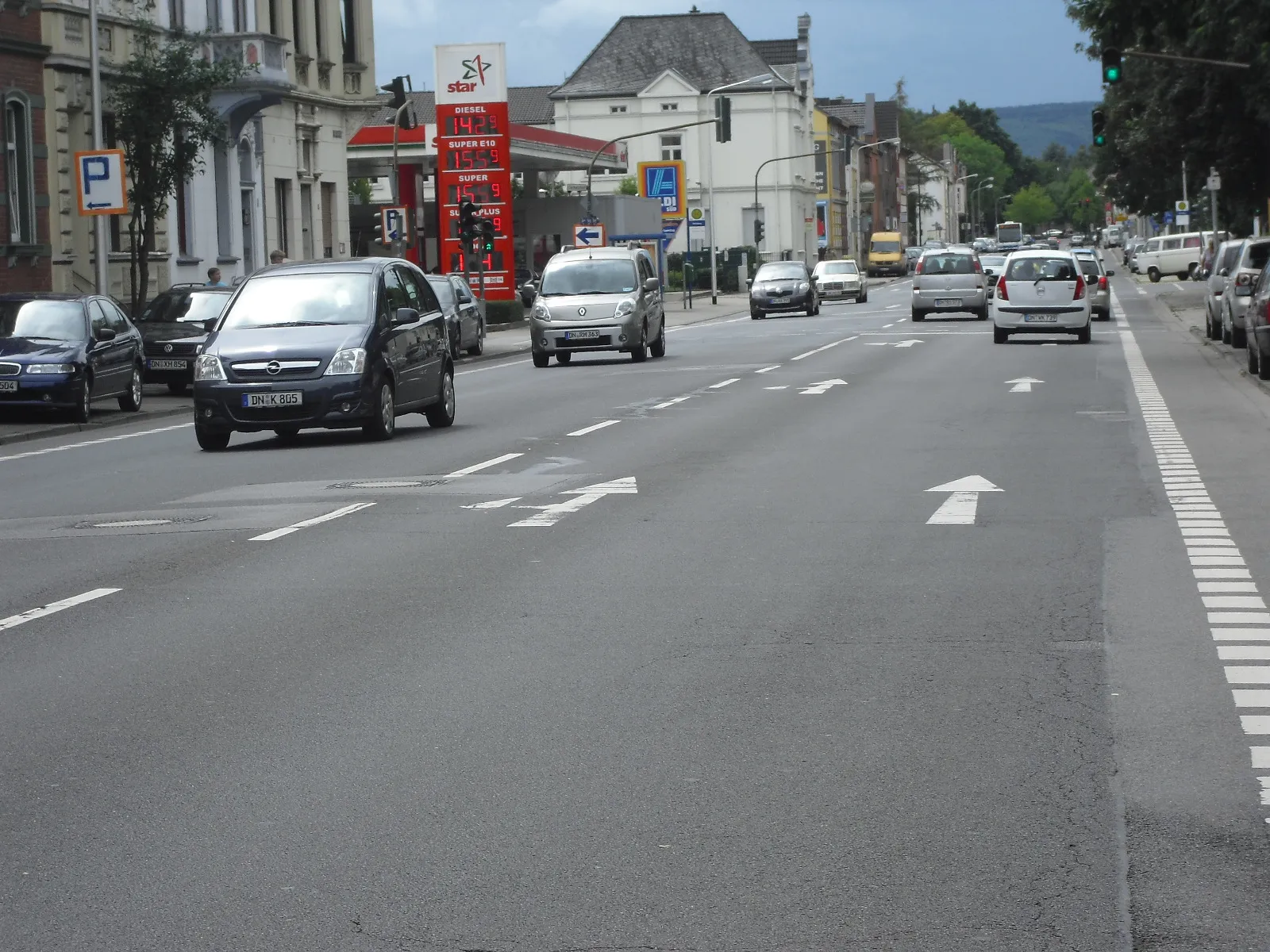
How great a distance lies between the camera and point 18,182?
120 ft

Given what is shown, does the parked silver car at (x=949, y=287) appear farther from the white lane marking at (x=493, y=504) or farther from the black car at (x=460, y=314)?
the white lane marking at (x=493, y=504)

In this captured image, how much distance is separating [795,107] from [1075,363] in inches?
3600

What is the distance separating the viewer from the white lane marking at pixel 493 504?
45.3 feet

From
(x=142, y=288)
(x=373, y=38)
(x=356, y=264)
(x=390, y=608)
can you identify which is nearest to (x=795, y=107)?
(x=373, y=38)

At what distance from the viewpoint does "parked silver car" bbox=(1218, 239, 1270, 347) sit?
107ft

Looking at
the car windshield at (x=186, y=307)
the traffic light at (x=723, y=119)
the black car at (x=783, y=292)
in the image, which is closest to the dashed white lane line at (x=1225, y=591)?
the car windshield at (x=186, y=307)

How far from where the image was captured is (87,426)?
24.9m

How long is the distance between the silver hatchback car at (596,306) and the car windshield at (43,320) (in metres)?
10.8

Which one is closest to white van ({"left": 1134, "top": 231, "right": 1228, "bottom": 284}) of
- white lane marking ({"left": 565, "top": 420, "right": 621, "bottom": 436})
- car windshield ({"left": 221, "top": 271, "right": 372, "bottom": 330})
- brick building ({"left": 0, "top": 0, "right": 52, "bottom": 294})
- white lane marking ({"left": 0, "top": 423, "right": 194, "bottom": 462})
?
brick building ({"left": 0, "top": 0, "right": 52, "bottom": 294})

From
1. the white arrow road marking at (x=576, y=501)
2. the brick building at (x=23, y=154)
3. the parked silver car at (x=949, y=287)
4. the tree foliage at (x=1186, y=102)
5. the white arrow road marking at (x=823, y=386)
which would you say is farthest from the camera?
the parked silver car at (x=949, y=287)

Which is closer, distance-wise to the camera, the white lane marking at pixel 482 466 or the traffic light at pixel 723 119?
the white lane marking at pixel 482 466

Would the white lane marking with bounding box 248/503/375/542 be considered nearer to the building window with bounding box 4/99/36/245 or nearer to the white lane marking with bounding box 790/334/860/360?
the white lane marking with bounding box 790/334/860/360

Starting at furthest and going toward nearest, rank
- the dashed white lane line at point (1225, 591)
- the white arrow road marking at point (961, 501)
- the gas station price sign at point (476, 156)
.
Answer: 1. the gas station price sign at point (476, 156)
2. the white arrow road marking at point (961, 501)
3. the dashed white lane line at point (1225, 591)

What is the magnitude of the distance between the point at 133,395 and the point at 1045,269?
17.9m
